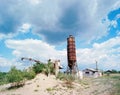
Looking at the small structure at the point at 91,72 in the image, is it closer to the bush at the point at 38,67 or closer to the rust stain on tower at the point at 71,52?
the rust stain on tower at the point at 71,52

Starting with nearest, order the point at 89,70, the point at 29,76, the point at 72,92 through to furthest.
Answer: the point at 72,92, the point at 29,76, the point at 89,70

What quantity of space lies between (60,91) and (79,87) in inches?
195

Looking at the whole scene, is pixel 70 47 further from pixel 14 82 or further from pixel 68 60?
pixel 14 82

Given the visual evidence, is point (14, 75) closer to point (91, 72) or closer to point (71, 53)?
point (71, 53)

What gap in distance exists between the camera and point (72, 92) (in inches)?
1398

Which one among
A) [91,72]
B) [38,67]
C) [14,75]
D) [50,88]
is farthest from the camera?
[91,72]

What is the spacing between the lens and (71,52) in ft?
182

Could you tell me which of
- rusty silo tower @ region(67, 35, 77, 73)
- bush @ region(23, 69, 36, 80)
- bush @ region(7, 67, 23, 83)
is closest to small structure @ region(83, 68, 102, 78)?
rusty silo tower @ region(67, 35, 77, 73)

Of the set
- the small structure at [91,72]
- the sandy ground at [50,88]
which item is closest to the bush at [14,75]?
the sandy ground at [50,88]

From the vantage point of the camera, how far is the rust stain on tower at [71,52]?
182 feet

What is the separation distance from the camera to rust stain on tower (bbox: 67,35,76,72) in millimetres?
55594

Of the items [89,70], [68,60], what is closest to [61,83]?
[68,60]

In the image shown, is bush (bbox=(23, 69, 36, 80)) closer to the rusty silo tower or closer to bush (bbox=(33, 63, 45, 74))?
bush (bbox=(33, 63, 45, 74))

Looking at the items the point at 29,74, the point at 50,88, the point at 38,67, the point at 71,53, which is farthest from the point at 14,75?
the point at 71,53
